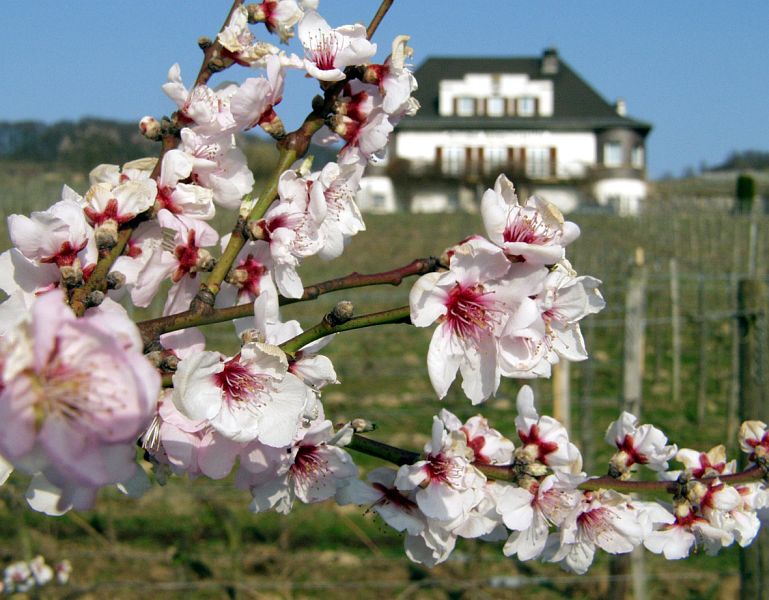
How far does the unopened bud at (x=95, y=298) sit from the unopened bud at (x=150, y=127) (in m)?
0.29

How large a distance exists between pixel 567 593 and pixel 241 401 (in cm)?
384

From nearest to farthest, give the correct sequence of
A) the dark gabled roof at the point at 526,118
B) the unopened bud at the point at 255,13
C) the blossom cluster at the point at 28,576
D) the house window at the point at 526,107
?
the unopened bud at the point at 255,13, the blossom cluster at the point at 28,576, the dark gabled roof at the point at 526,118, the house window at the point at 526,107

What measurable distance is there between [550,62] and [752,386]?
41.4 meters

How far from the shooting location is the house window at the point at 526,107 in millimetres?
40062

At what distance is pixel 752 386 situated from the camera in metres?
3.01

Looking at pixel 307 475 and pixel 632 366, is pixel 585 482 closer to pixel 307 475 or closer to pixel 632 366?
pixel 307 475

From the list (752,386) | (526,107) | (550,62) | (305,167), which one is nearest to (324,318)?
(305,167)

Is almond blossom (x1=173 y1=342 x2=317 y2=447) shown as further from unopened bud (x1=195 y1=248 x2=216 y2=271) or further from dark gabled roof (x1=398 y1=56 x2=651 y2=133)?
dark gabled roof (x1=398 y1=56 x2=651 y2=133)

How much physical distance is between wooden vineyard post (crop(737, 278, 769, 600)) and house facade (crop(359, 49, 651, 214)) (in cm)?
3194

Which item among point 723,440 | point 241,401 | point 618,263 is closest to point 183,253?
point 241,401

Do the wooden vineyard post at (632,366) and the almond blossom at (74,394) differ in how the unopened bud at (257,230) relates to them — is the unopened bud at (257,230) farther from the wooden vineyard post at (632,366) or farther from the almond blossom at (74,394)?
the wooden vineyard post at (632,366)

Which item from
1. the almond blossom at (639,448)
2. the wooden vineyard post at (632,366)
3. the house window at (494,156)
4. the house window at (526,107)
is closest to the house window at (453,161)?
the house window at (494,156)

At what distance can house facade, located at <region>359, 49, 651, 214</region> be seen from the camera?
3725cm

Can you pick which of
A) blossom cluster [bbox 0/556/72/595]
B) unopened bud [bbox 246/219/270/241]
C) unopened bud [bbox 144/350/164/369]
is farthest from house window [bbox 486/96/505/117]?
unopened bud [bbox 144/350/164/369]
